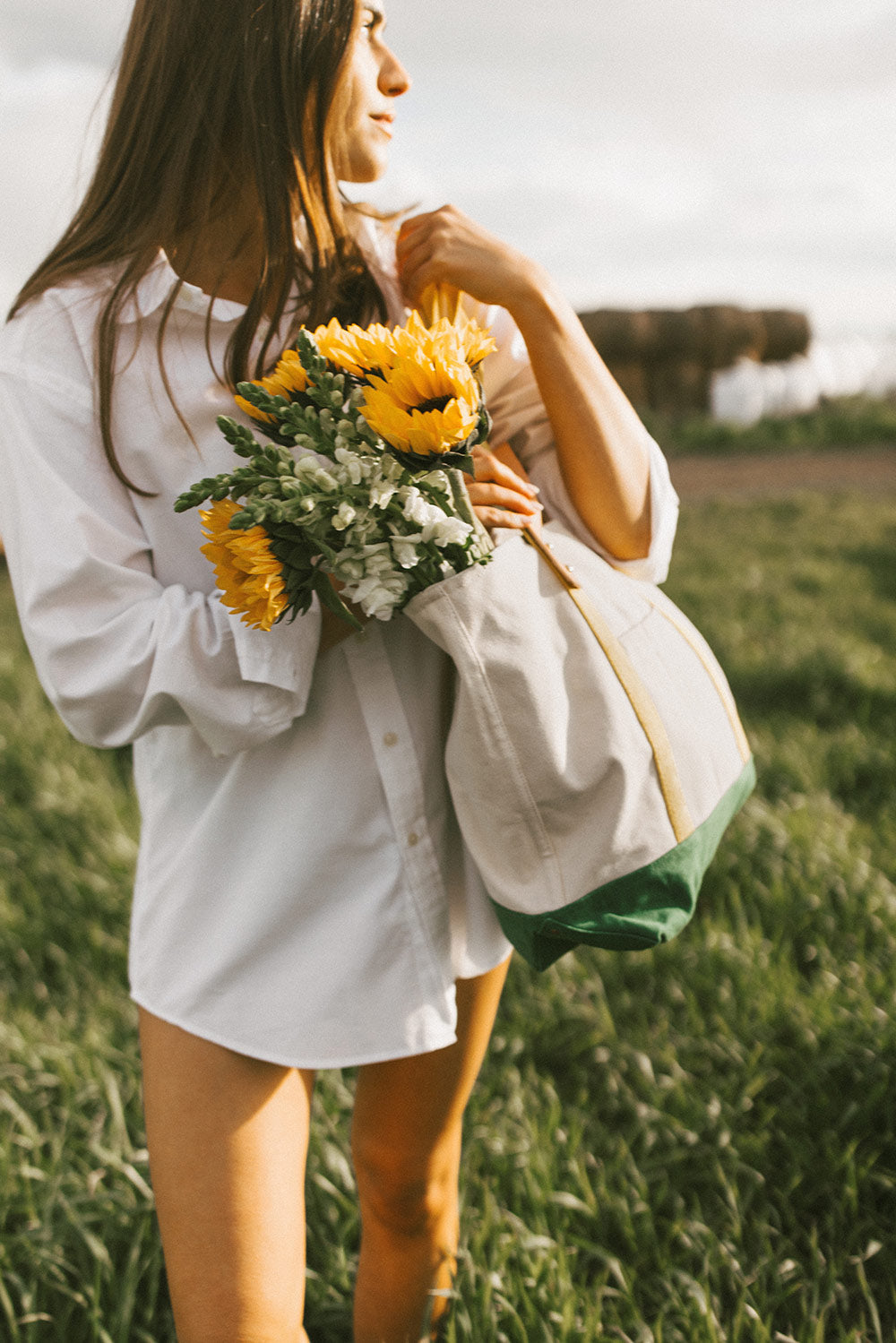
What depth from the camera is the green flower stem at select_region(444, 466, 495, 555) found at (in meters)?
1.19

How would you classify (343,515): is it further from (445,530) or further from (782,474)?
(782,474)

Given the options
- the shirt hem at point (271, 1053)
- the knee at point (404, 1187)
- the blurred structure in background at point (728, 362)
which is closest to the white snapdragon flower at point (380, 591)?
the shirt hem at point (271, 1053)

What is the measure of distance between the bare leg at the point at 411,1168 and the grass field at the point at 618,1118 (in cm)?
10

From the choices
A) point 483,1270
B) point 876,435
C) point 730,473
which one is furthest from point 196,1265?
point 876,435

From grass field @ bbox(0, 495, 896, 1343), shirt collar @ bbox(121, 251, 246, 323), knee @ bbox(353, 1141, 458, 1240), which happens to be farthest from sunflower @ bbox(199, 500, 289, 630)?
grass field @ bbox(0, 495, 896, 1343)

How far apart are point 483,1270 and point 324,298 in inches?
59.1

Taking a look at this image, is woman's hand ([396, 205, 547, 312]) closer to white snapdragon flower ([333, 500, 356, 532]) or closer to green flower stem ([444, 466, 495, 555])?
green flower stem ([444, 466, 495, 555])

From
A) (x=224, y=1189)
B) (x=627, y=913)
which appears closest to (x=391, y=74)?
(x=627, y=913)

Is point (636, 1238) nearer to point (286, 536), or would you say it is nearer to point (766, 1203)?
point (766, 1203)

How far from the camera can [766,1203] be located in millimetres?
1938

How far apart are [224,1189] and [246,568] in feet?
2.36

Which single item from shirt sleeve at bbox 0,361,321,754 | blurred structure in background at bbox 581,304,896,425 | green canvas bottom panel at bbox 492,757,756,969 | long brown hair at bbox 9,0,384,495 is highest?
long brown hair at bbox 9,0,384,495

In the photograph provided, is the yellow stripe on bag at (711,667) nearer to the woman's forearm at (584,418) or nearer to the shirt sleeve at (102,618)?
the woman's forearm at (584,418)

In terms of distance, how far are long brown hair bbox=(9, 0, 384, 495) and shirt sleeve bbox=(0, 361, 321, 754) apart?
0.05 m
